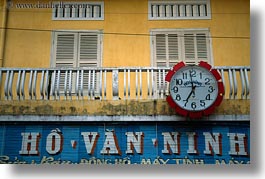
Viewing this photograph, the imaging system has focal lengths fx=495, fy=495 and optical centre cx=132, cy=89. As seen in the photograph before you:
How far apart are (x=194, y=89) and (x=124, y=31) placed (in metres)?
1.53

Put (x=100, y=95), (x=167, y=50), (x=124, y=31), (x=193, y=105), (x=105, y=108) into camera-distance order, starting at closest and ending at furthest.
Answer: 1. (x=193, y=105)
2. (x=105, y=108)
3. (x=100, y=95)
4. (x=167, y=50)
5. (x=124, y=31)

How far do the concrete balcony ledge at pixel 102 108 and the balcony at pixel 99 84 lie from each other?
0.23ft

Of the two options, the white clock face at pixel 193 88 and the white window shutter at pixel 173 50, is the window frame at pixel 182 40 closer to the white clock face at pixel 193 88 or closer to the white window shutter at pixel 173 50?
the white window shutter at pixel 173 50

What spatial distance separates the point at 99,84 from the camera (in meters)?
5.12

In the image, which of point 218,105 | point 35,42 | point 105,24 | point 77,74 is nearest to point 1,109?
point 77,74

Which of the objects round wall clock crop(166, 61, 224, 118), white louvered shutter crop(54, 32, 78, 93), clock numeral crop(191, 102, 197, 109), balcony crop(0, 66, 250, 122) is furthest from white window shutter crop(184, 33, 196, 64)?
white louvered shutter crop(54, 32, 78, 93)

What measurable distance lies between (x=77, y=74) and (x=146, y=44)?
1175mm

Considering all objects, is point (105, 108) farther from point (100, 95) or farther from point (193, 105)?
point (193, 105)

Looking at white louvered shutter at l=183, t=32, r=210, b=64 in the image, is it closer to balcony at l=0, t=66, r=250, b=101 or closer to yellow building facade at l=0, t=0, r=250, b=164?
yellow building facade at l=0, t=0, r=250, b=164

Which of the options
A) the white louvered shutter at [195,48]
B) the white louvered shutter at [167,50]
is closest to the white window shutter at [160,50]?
the white louvered shutter at [167,50]

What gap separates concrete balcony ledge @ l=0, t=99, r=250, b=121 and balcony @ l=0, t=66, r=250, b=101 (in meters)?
0.07

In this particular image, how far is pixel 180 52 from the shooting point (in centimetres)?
590

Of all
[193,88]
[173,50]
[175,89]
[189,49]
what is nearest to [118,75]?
[175,89]

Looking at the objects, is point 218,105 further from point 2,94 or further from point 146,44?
point 2,94
